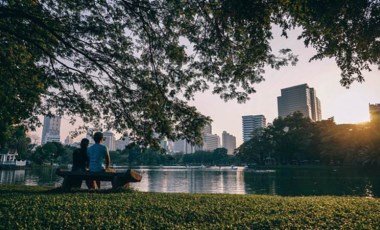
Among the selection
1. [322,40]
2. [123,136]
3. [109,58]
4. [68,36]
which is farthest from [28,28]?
[322,40]

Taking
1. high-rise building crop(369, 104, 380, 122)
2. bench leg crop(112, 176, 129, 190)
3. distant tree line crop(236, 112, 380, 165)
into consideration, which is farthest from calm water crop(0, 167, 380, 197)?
high-rise building crop(369, 104, 380, 122)

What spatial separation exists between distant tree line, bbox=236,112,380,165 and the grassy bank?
58907 mm

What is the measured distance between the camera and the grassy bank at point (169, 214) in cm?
556

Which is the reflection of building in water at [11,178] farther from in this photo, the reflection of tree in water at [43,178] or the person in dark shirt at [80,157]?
the person in dark shirt at [80,157]

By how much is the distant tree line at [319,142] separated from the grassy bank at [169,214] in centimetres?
5891

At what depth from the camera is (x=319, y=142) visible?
7838cm

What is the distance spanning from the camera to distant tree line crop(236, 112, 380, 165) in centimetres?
6085

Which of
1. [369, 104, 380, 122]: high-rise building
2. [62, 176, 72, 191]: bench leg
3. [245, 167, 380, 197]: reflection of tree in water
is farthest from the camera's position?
[369, 104, 380, 122]: high-rise building

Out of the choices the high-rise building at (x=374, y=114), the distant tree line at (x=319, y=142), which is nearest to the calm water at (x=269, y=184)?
the distant tree line at (x=319, y=142)

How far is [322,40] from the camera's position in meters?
9.53

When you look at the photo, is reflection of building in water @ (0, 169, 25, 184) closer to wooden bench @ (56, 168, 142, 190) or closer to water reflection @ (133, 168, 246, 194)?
water reflection @ (133, 168, 246, 194)

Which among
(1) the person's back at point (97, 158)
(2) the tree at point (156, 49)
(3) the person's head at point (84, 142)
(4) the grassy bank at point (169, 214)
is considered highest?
(2) the tree at point (156, 49)

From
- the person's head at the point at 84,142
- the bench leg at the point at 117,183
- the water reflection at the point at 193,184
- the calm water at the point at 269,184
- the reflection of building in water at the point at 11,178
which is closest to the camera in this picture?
the bench leg at the point at 117,183

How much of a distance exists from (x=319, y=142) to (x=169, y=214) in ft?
265
